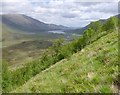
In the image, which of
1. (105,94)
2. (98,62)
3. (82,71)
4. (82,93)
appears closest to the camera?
(105,94)

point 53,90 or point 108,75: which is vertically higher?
point 108,75

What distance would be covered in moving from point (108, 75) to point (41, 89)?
3.08 m

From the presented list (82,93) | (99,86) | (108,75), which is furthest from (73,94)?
(108,75)

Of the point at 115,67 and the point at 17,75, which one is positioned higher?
the point at 115,67

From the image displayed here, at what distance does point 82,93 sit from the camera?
10023mm

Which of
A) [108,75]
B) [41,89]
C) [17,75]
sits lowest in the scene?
[17,75]

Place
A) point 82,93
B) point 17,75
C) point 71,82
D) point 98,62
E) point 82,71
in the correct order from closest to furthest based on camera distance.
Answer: point 82,93 < point 71,82 < point 82,71 < point 98,62 < point 17,75

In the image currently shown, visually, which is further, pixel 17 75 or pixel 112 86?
pixel 17 75

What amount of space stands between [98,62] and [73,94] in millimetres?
4283

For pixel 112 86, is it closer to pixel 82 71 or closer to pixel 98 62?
pixel 82 71

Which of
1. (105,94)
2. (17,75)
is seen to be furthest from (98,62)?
(17,75)

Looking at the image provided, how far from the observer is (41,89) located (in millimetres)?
11516

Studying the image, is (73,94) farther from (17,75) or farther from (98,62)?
(17,75)

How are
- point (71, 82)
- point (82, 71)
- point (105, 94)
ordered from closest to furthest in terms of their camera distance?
point (105, 94) < point (71, 82) < point (82, 71)
